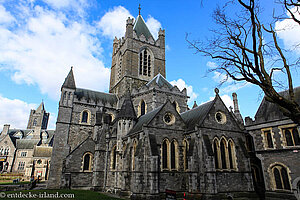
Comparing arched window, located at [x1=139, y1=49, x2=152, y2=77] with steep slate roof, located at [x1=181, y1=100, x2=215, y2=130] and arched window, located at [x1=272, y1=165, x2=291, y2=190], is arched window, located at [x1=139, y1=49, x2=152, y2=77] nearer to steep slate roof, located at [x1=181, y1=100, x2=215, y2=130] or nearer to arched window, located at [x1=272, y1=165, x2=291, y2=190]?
steep slate roof, located at [x1=181, y1=100, x2=215, y2=130]

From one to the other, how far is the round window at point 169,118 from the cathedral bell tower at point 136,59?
15006mm

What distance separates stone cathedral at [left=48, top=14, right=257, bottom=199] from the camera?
16.0 metres

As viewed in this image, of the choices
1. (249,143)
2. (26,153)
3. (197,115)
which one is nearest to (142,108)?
(197,115)

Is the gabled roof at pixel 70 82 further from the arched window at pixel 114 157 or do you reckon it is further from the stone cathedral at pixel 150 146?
the arched window at pixel 114 157

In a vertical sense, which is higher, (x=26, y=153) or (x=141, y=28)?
(x=141, y=28)

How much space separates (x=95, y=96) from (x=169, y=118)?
18.2 m

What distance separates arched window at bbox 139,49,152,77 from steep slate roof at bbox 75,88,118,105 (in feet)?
23.9

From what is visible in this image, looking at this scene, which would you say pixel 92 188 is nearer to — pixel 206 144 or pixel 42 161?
pixel 206 144

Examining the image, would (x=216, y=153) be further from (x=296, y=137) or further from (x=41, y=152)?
(x=41, y=152)

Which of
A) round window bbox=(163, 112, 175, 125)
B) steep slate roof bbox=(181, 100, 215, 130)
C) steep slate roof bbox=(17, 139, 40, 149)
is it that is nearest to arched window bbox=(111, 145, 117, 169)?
round window bbox=(163, 112, 175, 125)

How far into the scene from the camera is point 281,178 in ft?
53.6

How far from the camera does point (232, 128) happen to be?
19.0 metres

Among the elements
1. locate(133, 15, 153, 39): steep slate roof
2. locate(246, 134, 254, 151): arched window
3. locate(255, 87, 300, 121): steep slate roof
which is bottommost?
locate(246, 134, 254, 151): arched window

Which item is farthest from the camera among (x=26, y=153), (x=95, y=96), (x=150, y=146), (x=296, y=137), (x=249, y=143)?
(x=26, y=153)
